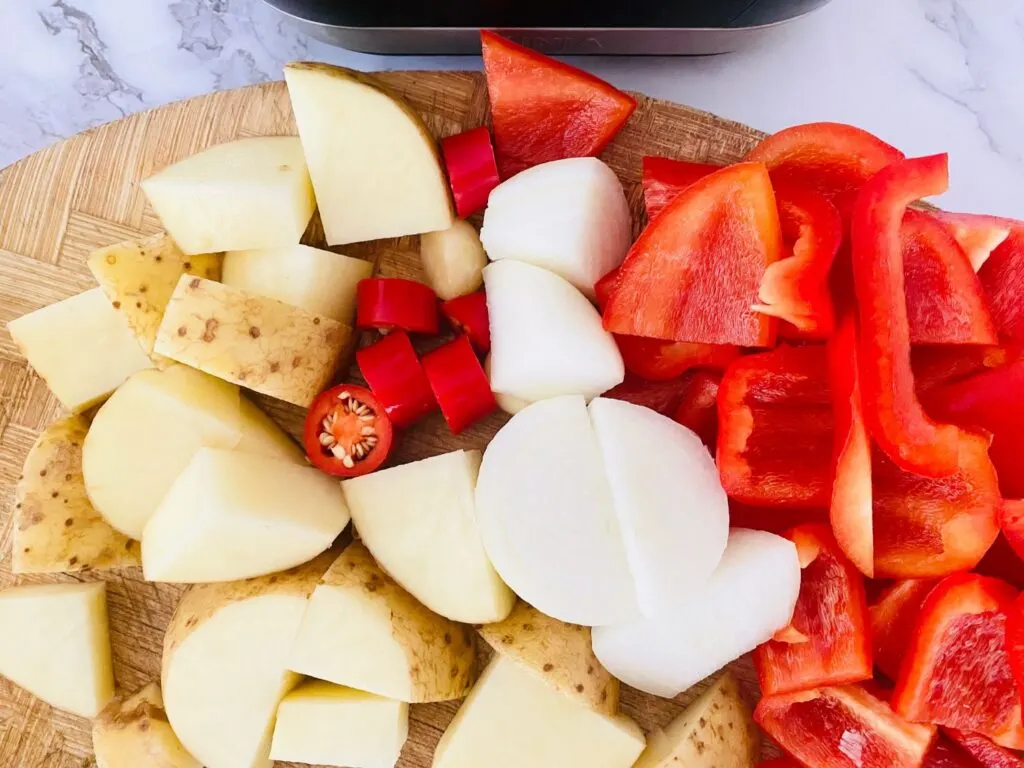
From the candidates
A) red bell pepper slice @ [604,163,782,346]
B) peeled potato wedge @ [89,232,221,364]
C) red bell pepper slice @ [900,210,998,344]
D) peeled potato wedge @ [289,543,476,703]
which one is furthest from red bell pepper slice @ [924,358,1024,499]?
peeled potato wedge @ [89,232,221,364]

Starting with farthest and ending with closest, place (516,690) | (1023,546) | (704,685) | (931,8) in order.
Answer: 1. (931,8)
2. (704,685)
3. (516,690)
4. (1023,546)

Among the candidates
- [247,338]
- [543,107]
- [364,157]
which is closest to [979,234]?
[543,107]

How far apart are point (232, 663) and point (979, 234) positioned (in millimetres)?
1279

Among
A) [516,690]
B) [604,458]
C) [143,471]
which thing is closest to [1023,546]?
[604,458]

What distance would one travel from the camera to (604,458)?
126cm

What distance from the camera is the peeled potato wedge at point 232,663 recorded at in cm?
129

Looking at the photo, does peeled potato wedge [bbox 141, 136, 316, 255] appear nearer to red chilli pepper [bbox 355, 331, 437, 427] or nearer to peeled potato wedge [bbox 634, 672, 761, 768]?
red chilli pepper [bbox 355, 331, 437, 427]

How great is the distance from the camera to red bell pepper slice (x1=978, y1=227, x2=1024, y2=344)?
1293 mm

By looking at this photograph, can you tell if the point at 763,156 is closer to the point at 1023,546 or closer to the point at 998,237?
the point at 998,237

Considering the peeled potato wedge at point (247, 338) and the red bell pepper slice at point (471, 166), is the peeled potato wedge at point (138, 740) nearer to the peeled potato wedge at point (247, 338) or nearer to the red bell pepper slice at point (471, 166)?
the peeled potato wedge at point (247, 338)

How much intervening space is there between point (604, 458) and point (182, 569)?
65cm

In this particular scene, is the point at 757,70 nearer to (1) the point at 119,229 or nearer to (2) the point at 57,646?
(1) the point at 119,229

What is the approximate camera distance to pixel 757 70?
1638 mm

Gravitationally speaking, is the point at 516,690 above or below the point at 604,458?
below
